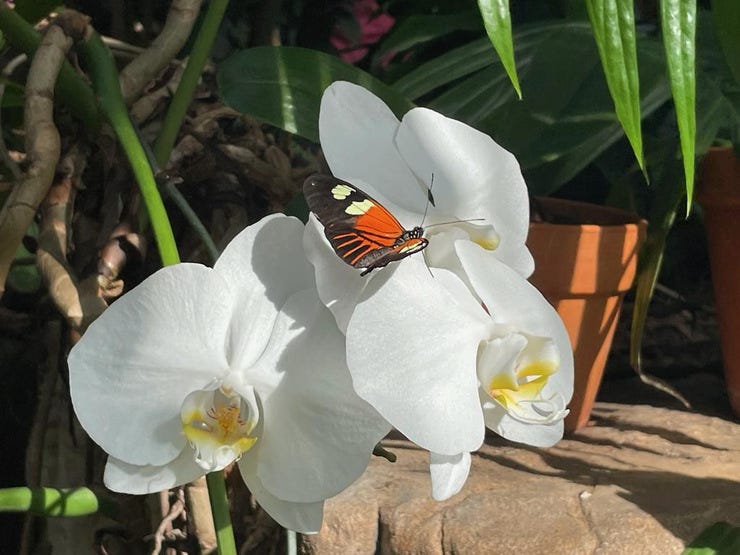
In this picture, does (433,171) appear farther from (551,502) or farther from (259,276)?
(551,502)

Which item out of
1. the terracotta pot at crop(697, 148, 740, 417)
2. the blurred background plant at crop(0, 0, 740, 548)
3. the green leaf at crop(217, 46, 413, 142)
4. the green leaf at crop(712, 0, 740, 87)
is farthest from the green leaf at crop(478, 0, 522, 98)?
the terracotta pot at crop(697, 148, 740, 417)

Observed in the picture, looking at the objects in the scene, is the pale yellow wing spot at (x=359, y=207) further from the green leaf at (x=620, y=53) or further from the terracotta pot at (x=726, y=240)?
the terracotta pot at (x=726, y=240)

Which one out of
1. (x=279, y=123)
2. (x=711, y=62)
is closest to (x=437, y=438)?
(x=279, y=123)

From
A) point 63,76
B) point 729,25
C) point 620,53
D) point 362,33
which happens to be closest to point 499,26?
point 620,53

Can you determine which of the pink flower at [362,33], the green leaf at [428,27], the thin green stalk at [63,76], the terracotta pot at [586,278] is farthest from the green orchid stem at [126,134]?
the pink flower at [362,33]

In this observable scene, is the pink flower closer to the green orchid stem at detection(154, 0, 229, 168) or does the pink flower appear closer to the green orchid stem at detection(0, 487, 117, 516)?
the green orchid stem at detection(154, 0, 229, 168)

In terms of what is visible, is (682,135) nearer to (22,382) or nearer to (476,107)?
(476,107)
